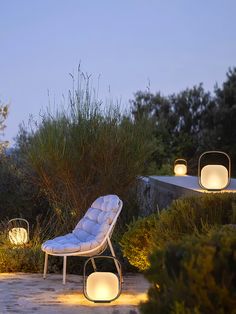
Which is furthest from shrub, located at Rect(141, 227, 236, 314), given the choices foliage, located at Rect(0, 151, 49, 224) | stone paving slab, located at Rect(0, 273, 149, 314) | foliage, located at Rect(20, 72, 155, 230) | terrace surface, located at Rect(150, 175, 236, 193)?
foliage, located at Rect(0, 151, 49, 224)

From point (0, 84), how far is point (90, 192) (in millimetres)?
5764

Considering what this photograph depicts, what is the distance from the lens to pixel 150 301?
2910mm

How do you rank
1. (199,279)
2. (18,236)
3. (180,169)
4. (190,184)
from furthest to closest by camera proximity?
(180,169)
(190,184)
(18,236)
(199,279)

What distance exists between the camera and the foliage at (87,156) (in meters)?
8.59

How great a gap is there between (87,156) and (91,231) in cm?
172

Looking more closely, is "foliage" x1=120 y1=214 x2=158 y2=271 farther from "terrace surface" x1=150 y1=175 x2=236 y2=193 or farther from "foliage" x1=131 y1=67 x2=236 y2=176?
"foliage" x1=131 y1=67 x2=236 y2=176

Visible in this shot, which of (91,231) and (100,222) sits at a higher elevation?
(100,222)

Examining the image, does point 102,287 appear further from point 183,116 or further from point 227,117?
point 183,116

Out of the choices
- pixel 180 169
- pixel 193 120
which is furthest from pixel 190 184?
pixel 193 120

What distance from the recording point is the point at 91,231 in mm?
7078

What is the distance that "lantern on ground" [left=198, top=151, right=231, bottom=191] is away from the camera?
24.1 ft

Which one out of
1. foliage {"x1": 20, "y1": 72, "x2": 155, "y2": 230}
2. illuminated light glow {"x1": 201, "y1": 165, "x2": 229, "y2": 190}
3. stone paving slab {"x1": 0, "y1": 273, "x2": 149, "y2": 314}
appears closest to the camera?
stone paving slab {"x1": 0, "y1": 273, "x2": 149, "y2": 314}

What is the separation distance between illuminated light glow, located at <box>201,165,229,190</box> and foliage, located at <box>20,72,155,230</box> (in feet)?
4.88

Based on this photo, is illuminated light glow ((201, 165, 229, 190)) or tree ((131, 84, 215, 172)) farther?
tree ((131, 84, 215, 172))
